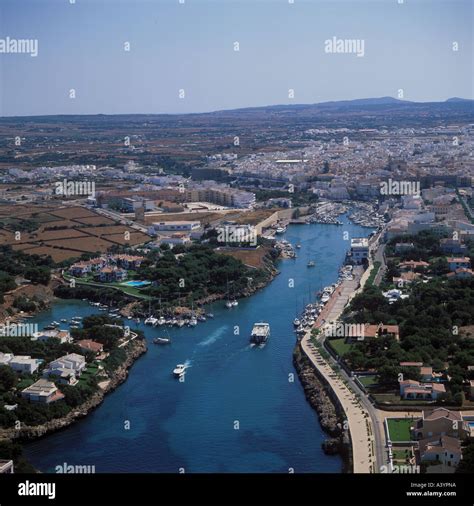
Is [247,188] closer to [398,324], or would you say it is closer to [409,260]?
[409,260]

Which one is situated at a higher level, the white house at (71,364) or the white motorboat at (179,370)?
the white house at (71,364)

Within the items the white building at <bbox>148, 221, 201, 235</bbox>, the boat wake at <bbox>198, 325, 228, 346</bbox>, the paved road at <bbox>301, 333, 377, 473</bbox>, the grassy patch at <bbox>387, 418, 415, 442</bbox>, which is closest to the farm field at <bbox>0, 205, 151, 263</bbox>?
the white building at <bbox>148, 221, 201, 235</bbox>

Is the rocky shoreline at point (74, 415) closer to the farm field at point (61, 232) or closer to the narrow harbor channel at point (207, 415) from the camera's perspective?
the narrow harbor channel at point (207, 415)

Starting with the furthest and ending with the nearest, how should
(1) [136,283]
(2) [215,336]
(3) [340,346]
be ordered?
(1) [136,283]
(2) [215,336]
(3) [340,346]

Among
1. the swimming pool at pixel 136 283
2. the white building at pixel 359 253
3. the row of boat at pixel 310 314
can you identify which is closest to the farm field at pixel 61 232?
the swimming pool at pixel 136 283

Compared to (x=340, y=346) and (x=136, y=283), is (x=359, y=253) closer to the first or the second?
(x=136, y=283)

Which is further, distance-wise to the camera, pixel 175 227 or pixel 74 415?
pixel 175 227

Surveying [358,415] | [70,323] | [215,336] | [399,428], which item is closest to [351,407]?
[358,415]
